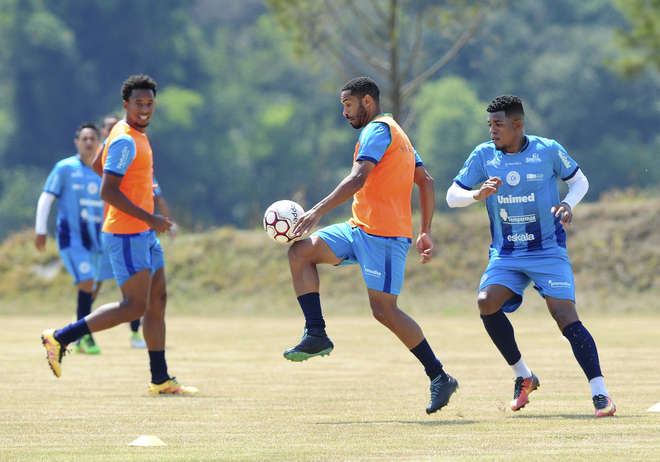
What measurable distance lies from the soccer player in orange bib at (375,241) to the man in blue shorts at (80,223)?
20.6 feet

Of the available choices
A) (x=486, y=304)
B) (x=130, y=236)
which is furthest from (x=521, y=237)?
(x=130, y=236)

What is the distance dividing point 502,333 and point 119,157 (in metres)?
3.20

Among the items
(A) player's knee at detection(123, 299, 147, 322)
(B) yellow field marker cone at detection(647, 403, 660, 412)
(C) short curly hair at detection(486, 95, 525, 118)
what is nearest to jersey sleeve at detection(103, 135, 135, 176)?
(A) player's knee at detection(123, 299, 147, 322)

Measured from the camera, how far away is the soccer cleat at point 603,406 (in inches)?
331

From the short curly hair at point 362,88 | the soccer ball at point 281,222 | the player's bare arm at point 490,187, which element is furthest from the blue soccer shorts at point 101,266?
the player's bare arm at point 490,187

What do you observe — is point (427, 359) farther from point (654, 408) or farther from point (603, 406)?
point (654, 408)

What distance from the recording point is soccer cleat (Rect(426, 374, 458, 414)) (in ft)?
28.4

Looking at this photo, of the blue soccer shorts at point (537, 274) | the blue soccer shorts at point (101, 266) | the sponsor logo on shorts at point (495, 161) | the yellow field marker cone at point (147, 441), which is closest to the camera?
the yellow field marker cone at point (147, 441)

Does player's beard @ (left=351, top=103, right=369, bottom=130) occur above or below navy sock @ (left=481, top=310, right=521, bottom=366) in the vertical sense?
above

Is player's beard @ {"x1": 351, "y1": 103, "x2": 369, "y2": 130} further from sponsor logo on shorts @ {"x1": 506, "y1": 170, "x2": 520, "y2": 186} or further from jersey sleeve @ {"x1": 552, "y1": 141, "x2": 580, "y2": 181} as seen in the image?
jersey sleeve @ {"x1": 552, "y1": 141, "x2": 580, "y2": 181}

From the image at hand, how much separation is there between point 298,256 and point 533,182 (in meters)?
1.68

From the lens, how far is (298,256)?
8734 mm

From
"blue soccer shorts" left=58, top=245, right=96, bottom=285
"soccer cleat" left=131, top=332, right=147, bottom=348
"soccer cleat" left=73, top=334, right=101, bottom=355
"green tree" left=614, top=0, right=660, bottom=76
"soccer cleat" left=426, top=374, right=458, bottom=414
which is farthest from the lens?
"green tree" left=614, top=0, right=660, bottom=76

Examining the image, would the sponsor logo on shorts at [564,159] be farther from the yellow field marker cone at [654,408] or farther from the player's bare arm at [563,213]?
the yellow field marker cone at [654,408]
